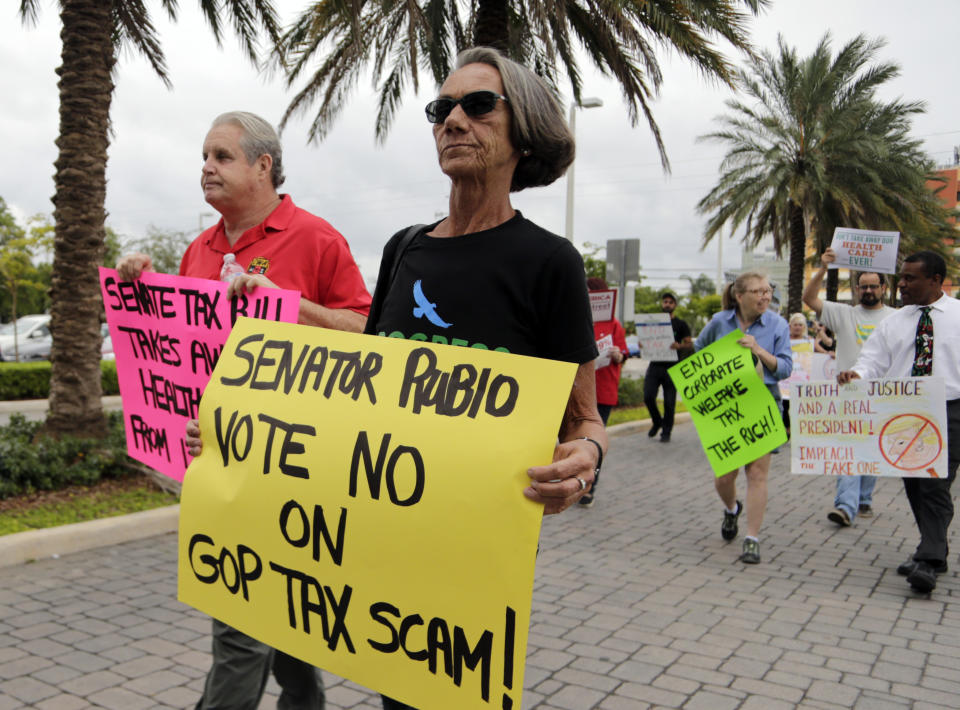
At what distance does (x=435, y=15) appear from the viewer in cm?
1176

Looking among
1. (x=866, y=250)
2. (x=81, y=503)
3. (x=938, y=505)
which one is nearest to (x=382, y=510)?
(x=938, y=505)

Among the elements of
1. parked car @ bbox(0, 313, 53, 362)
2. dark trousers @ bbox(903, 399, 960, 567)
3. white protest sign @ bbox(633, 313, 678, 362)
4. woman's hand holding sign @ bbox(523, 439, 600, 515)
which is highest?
woman's hand holding sign @ bbox(523, 439, 600, 515)

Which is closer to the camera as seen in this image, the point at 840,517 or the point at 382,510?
the point at 382,510

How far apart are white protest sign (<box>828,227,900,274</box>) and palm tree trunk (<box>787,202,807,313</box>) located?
1610 cm

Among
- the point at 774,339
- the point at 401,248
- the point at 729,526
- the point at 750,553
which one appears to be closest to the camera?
the point at 401,248

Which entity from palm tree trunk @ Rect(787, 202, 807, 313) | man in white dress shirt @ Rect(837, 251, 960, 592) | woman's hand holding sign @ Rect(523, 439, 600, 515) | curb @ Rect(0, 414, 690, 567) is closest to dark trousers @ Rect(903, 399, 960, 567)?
man in white dress shirt @ Rect(837, 251, 960, 592)

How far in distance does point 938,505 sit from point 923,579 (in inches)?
19.8

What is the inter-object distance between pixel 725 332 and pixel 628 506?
7.04 feet

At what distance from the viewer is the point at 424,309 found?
2.01 meters

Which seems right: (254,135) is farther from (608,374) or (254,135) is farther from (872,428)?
(608,374)

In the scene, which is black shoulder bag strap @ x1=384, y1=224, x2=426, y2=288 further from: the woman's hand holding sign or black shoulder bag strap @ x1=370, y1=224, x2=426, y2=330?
the woman's hand holding sign

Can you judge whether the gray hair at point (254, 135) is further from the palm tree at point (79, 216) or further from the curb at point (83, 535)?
the palm tree at point (79, 216)

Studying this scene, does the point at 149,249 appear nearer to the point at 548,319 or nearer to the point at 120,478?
the point at 120,478

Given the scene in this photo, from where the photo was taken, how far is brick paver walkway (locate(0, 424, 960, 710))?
11.6ft
